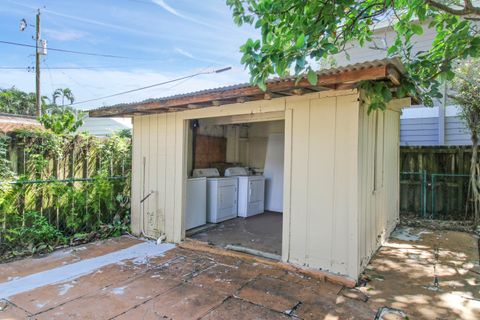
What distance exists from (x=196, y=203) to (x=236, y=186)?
127cm

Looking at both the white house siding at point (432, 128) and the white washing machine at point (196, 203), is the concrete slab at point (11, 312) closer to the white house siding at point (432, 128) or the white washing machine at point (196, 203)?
the white washing machine at point (196, 203)

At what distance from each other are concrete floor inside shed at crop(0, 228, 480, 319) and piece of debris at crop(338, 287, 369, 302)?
1 centimetres

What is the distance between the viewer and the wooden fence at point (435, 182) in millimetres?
6414

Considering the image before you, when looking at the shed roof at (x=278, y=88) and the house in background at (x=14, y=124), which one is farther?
the house in background at (x=14, y=124)

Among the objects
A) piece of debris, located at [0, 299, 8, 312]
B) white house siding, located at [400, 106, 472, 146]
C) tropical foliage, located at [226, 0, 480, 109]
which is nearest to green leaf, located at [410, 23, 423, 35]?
tropical foliage, located at [226, 0, 480, 109]

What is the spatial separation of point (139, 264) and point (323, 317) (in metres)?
2.49

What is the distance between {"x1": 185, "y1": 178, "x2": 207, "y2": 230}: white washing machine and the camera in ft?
18.2

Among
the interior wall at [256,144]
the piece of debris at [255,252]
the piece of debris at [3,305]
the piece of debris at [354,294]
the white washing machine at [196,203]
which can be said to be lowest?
the piece of debris at [3,305]

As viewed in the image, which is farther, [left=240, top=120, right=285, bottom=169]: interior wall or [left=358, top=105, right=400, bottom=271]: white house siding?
[left=240, top=120, right=285, bottom=169]: interior wall

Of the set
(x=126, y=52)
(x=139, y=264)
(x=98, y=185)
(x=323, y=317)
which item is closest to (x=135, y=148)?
(x=98, y=185)

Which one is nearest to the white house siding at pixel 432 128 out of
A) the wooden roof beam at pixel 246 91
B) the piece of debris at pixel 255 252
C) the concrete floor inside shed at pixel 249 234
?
the concrete floor inside shed at pixel 249 234

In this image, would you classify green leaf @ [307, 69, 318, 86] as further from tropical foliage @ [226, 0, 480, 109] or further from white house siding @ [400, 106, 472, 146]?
white house siding @ [400, 106, 472, 146]

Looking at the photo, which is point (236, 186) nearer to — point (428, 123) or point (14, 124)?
point (14, 124)

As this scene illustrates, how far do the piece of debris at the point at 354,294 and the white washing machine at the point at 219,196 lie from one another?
3327 mm
